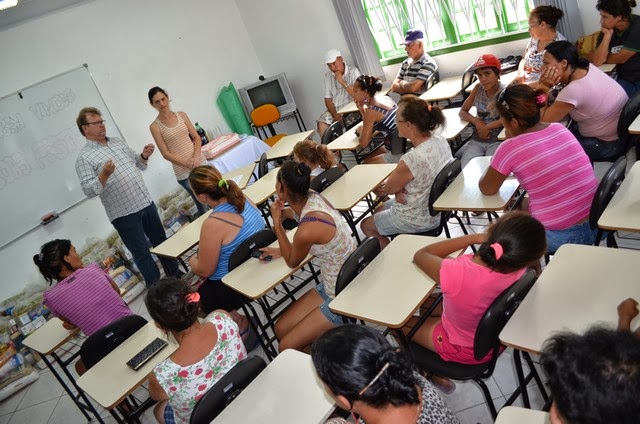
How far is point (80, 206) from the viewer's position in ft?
16.4

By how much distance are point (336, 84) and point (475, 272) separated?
4.67 meters

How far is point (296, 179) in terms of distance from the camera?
7.74ft

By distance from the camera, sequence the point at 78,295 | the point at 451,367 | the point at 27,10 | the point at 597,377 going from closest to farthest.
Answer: the point at 597,377 → the point at 451,367 → the point at 78,295 → the point at 27,10

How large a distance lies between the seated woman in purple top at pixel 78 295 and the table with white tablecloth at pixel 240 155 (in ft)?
9.11

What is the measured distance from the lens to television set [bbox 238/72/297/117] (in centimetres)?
655

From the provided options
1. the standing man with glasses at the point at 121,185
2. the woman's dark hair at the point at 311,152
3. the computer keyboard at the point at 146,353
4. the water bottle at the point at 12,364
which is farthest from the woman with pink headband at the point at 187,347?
the water bottle at the point at 12,364

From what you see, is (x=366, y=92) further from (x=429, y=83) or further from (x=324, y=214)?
(x=324, y=214)

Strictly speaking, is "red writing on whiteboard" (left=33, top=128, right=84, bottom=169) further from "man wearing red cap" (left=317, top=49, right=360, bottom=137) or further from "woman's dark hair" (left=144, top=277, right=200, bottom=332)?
"woman's dark hair" (left=144, top=277, right=200, bottom=332)

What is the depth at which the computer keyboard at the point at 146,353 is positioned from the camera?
2252mm

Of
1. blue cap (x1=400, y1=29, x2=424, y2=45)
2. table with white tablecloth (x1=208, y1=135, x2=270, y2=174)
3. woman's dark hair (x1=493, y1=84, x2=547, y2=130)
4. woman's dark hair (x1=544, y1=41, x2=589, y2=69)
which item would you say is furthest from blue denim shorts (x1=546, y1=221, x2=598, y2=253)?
table with white tablecloth (x1=208, y1=135, x2=270, y2=174)

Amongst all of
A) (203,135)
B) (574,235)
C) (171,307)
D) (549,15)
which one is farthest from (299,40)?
(171,307)

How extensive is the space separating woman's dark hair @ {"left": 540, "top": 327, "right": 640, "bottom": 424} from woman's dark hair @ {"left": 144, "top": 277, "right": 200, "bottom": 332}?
1382 millimetres

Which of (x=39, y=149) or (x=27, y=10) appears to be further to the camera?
(x=39, y=149)

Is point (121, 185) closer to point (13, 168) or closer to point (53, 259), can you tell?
point (53, 259)
